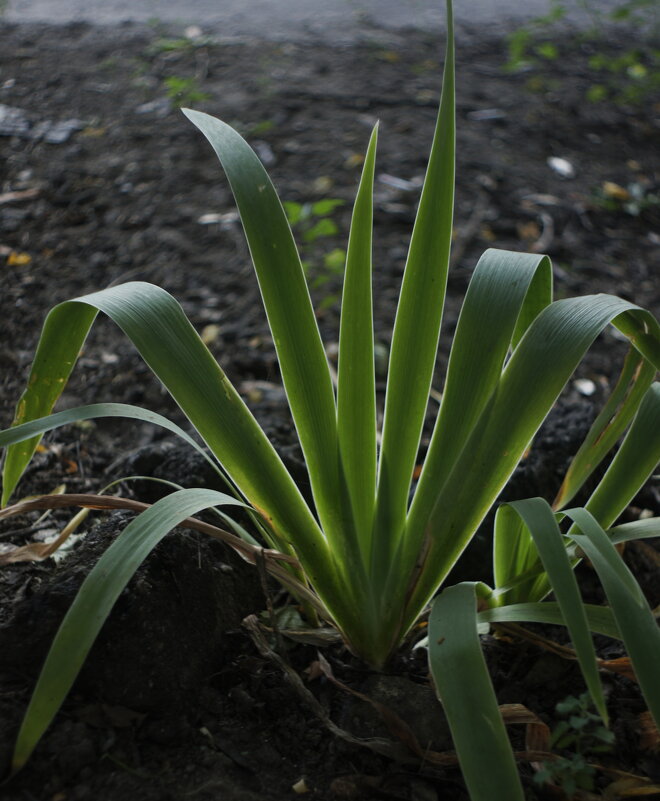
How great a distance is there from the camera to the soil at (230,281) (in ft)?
2.76

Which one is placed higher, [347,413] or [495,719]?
[347,413]

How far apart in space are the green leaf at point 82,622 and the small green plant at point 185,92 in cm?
218

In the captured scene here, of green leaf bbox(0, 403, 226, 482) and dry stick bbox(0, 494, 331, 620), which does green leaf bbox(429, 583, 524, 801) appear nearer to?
dry stick bbox(0, 494, 331, 620)

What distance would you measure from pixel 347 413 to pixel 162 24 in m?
3.11

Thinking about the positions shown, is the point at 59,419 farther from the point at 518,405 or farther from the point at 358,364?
the point at 518,405

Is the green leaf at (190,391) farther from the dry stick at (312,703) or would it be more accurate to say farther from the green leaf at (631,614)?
the green leaf at (631,614)

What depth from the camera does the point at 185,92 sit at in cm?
268

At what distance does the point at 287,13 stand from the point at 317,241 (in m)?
2.20

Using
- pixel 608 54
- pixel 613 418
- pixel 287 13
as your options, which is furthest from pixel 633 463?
pixel 287 13

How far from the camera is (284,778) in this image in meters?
0.83

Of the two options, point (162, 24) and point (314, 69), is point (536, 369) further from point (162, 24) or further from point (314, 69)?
point (162, 24)

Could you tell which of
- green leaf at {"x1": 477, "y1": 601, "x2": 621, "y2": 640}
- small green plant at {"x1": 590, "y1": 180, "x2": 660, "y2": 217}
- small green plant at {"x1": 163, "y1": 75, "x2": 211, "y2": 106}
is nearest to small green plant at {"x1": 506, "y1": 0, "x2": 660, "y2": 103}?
small green plant at {"x1": 590, "y1": 180, "x2": 660, "y2": 217}

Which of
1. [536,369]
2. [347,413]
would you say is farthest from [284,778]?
[536,369]

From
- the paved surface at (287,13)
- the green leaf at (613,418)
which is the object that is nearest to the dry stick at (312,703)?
the green leaf at (613,418)
